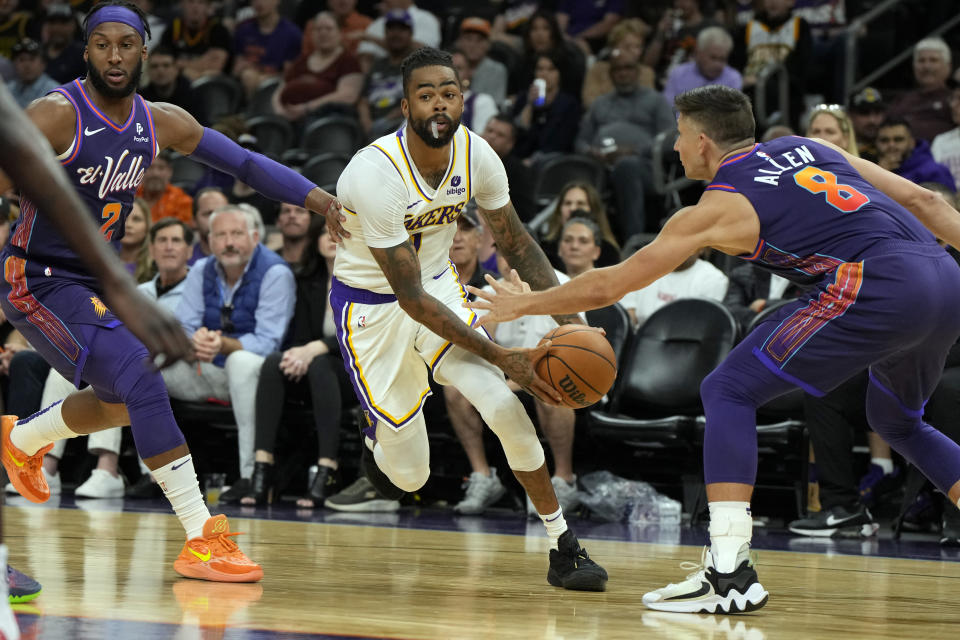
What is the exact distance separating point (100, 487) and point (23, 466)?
2.70m

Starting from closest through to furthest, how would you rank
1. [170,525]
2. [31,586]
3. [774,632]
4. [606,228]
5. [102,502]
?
[774,632] < [31,586] < [170,525] < [102,502] < [606,228]

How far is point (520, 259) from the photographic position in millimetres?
4766

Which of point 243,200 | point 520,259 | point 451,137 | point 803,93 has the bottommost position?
point 520,259

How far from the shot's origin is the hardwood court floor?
11.4 ft

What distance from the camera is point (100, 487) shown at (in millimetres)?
7605

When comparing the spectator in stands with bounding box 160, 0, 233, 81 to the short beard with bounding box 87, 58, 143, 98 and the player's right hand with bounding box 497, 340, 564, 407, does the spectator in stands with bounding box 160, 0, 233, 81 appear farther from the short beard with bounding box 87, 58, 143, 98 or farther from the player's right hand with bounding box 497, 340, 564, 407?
the player's right hand with bounding box 497, 340, 564, 407

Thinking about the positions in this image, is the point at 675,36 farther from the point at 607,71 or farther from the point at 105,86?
the point at 105,86

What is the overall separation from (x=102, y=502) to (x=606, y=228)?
3718 millimetres

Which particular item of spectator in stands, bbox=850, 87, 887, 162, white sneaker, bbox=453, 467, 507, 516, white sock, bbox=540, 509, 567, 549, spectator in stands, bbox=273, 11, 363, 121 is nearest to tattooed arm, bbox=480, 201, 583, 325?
white sock, bbox=540, 509, 567, 549

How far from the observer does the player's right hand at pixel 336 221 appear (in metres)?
4.76

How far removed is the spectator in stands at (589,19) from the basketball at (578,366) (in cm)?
798

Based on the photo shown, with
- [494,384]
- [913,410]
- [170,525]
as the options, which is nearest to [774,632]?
[913,410]

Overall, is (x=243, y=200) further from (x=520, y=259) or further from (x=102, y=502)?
(x=520, y=259)

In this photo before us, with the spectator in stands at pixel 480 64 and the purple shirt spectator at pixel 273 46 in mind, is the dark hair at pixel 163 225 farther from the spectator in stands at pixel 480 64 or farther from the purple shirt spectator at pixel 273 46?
the purple shirt spectator at pixel 273 46
